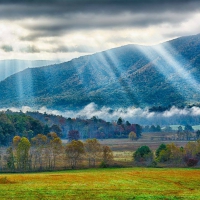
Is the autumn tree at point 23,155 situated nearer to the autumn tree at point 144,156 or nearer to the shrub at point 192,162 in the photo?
the autumn tree at point 144,156

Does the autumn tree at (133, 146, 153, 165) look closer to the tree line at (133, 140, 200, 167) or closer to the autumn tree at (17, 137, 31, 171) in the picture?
the tree line at (133, 140, 200, 167)

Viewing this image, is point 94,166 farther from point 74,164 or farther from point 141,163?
point 141,163

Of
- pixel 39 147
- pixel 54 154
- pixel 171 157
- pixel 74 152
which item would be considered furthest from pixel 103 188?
pixel 39 147

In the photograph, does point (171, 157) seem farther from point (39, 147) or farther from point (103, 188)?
point (103, 188)

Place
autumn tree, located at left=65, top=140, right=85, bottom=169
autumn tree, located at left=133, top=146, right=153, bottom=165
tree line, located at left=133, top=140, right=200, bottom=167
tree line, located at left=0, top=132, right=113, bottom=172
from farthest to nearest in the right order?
autumn tree, located at left=133, top=146, right=153, bottom=165 < tree line, located at left=133, top=140, right=200, bottom=167 < autumn tree, located at left=65, top=140, right=85, bottom=169 < tree line, located at left=0, top=132, right=113, bottom=172

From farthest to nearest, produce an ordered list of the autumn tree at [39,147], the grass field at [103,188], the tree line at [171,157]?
the autumn tree at [39,147] → the tree line at [171,157] → the grass field at [103,188]

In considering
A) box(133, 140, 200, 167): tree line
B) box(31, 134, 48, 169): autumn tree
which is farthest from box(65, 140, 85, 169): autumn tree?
box(133, 140, 200, 167): tree line

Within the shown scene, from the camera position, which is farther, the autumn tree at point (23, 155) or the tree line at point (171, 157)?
the tree line at point (171, 157)

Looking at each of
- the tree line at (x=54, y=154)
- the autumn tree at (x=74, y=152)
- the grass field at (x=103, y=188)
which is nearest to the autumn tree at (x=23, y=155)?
the tree line at (x=54, y=154)

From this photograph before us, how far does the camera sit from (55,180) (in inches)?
3275

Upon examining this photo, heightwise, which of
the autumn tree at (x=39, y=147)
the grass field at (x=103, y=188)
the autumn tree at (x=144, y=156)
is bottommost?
the grass field at (x=103, y=188)

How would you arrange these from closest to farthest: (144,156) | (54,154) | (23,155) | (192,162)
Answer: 1. (23,155)
2. (192,162)
3. (54,154)
4. (144,156)

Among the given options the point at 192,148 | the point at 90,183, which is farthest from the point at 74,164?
the point at 90,183

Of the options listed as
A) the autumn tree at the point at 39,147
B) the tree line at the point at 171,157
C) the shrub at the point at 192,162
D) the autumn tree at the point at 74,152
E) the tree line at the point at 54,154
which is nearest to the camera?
the tree line at the point at 54,154
